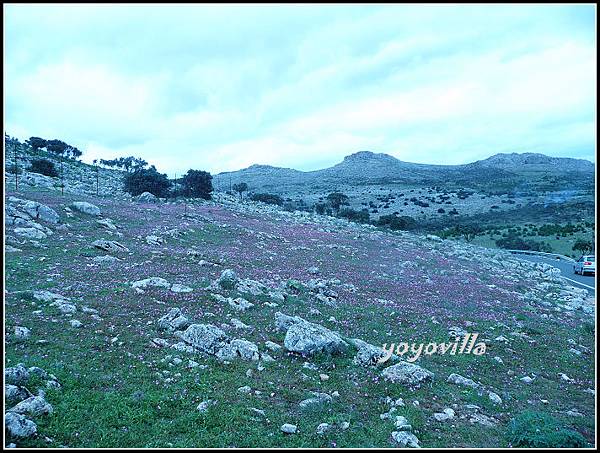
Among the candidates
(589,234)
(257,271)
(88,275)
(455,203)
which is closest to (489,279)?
(257,271)

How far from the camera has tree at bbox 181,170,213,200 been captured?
5391 centimetres

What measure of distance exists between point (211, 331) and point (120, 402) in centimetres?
311

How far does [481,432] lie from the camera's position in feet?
23.5

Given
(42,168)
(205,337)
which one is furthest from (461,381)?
(42,168)

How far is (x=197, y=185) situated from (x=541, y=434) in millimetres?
51390

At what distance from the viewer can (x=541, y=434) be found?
22.7ft

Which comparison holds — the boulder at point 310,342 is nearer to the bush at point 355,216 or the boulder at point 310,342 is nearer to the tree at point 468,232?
the tree at point 468,232

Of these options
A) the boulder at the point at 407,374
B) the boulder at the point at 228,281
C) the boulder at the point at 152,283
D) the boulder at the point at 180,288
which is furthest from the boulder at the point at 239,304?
the boulder at the point at 407,374

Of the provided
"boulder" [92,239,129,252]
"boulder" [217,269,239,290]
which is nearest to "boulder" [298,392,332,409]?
"boulder" [217,269,239,290]

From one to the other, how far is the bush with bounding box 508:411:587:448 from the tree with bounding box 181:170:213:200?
49758 mm

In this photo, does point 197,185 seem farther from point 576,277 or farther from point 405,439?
point 405,439

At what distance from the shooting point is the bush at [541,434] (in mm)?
6719

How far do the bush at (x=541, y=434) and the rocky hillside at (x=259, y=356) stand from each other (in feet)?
0.13

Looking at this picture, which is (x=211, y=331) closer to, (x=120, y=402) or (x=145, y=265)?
(x=120, y=402)
